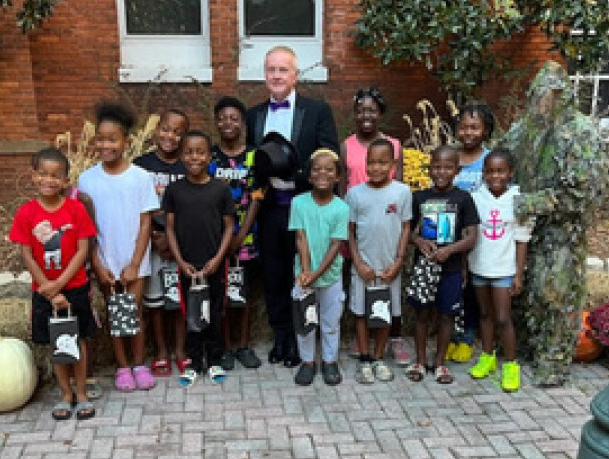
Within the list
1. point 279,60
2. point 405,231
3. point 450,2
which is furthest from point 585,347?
point 450,2

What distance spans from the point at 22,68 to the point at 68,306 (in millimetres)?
4893

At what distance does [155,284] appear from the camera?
12.2ft

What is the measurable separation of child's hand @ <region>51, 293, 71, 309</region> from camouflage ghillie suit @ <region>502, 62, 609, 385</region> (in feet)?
8.78

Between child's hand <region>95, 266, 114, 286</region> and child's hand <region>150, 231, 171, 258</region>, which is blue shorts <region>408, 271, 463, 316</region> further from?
child's hand <region>95, 266, 114, 286</region>

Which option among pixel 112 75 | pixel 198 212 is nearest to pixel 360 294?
pixel 198 212

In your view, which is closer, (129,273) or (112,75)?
(129,273)

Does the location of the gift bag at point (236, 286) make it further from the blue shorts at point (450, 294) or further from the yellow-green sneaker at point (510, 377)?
the yellow-green sneaker at point (510, 377)

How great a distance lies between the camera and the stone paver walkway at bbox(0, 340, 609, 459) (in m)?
3.05

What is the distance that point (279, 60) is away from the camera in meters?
3.58

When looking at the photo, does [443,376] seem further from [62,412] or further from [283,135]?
[62,412]

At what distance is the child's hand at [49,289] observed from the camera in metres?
3.14

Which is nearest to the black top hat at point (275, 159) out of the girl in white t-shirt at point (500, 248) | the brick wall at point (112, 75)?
the girl in white t-shirt at point (500, 248)

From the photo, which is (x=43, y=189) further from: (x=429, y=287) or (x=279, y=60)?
(x=429, y=287)

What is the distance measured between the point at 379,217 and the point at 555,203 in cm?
104
